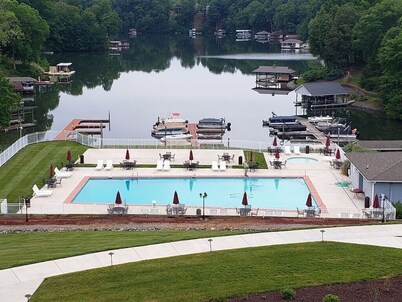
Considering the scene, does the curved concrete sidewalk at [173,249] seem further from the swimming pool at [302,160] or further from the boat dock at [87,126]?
the boat dock at [87,126]

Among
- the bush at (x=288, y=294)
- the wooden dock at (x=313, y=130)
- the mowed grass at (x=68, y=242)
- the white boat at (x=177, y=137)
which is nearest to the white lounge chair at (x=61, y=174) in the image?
the mowed grass at (x=68, y=242)

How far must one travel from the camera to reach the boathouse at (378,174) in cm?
3659

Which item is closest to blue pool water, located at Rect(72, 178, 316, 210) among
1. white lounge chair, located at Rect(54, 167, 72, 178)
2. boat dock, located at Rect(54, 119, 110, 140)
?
white lounge chair, located at Rect(54, 167, 72, 178)

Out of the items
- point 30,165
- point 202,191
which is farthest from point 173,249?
point 30,165

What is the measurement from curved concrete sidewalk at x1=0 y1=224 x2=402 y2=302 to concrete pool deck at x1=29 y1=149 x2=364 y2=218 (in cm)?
617

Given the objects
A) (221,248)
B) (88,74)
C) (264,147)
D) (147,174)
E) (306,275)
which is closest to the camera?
(306,275)

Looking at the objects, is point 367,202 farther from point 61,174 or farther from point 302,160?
point 61,174

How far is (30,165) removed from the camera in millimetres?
46125

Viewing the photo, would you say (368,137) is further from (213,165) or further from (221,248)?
(221,248)

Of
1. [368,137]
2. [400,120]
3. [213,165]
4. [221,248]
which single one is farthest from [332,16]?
[221,248]

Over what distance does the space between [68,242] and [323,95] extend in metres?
62.2

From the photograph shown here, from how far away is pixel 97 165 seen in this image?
151ft

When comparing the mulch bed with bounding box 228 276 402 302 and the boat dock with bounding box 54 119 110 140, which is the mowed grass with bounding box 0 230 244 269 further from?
the boat dock with bounding box 54 119 110 140

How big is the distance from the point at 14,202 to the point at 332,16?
7792 centimetres
